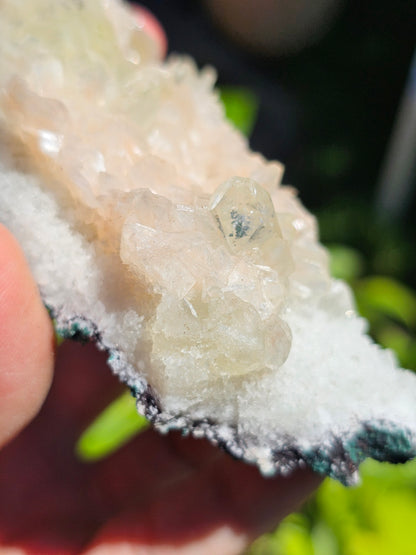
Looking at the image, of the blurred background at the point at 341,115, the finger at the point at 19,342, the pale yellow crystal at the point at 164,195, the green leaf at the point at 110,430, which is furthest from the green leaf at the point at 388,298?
the finger at the point at 19,342

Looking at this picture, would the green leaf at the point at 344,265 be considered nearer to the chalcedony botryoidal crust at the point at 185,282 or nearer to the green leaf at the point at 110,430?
the green leaf at the point at 110,430

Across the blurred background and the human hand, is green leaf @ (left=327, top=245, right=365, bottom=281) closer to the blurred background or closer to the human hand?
the blurred background

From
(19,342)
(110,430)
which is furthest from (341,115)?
(19,342)

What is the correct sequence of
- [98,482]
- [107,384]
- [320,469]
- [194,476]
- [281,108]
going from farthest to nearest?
[281,108] < [107,384] < [98,482] < [194,476] < [320,469]

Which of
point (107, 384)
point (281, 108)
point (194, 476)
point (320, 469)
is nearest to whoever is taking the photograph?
point (320, 469)

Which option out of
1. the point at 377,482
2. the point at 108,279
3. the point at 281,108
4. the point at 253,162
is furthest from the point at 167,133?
the point at 281,108

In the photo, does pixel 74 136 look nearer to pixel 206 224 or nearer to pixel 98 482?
pixel 206 224

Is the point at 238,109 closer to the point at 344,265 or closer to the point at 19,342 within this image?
the point at 344,265

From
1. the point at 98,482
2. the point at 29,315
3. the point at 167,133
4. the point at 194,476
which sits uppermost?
the point at 167,133
